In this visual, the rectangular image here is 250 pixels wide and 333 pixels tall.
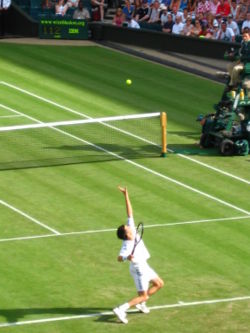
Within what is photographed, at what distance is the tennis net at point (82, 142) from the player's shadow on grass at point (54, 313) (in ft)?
33.1

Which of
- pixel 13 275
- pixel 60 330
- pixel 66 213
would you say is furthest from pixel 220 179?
pixel 60 330

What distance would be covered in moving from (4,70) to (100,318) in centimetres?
2349

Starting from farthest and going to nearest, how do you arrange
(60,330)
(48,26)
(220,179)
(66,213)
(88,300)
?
(48,26), (220,179), (66,213), (88,300), (60,330)

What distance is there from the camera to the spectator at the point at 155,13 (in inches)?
1891

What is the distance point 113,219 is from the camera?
83.0ft

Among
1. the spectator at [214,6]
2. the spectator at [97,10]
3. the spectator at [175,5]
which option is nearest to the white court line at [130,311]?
the spectator at [214,6]

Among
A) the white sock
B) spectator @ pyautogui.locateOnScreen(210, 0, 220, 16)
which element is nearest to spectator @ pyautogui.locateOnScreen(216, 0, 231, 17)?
spectator @ pyautogui.locateOnScreen(210, 0, 220, 16)

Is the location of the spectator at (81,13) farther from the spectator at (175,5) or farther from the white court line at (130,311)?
the white court line at (130,311)

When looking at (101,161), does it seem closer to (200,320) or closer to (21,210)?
(21,210)

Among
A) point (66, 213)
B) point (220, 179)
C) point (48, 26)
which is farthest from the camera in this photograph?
point (48, 26)

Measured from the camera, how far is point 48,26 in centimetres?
4797

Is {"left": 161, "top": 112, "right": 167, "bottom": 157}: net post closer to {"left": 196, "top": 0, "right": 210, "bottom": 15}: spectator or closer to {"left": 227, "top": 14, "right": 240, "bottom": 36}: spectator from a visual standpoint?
{"left": 227, "top": 14, "right": 240, "bottom": 36}: spectator

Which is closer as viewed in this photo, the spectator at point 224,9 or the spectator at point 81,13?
the spectator at point 224,9

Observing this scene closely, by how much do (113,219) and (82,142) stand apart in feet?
24.1
